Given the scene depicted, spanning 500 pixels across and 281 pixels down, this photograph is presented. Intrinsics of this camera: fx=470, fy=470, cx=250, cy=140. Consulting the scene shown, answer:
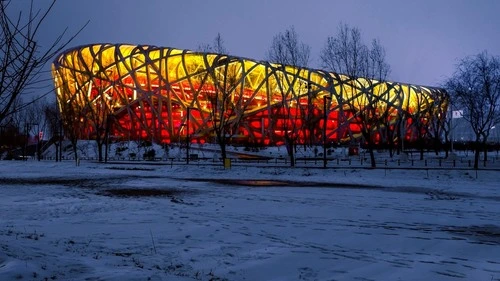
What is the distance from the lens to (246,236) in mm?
8445

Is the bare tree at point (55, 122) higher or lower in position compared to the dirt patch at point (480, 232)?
higher

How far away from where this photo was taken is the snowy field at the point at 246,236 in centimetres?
587

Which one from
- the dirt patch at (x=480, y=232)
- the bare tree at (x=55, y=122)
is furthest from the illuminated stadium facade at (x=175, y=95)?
the dirt patch at (x=480, y=232)

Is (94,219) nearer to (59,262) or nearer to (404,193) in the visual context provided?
(59,262)

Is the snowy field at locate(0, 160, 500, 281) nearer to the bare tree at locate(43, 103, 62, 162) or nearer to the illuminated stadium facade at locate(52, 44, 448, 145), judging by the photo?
the bare tree at locate(43, 103, 62, 162)

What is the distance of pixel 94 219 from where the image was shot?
10242 millimetres

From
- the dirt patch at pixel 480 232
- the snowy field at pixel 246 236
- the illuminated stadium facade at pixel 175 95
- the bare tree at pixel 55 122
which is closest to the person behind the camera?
the snowy field at pixel 246 236

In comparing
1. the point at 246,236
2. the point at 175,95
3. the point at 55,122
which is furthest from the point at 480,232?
the point at 175,95

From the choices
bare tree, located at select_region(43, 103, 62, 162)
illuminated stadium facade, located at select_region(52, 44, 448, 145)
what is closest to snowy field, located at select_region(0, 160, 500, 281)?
bare tree, located at select_region(43, 103, 62, 162)

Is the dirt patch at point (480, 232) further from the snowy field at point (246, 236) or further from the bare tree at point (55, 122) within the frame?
the bare tree at point (55, 122)

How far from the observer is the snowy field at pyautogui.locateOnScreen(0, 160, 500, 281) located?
587 cm

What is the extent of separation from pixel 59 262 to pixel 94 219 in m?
4.68

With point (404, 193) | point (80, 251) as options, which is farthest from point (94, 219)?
point (404, 193)

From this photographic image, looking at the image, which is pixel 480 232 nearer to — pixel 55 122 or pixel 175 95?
pixel 55 122
